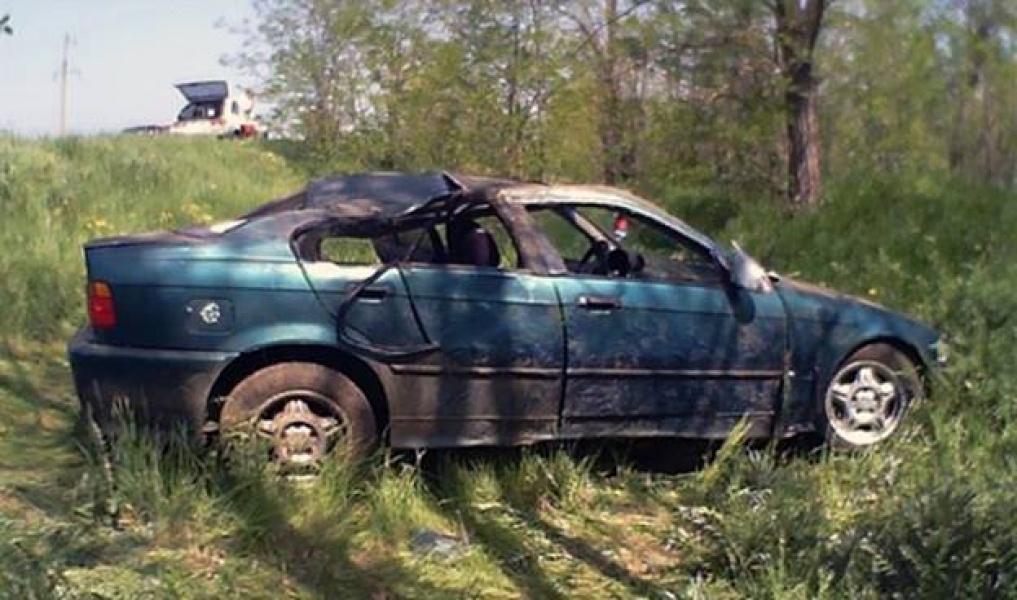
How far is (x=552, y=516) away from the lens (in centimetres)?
434

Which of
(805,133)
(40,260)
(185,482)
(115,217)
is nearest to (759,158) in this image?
(805,133)

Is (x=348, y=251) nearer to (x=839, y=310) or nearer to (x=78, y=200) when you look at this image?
(x=839, y=310)

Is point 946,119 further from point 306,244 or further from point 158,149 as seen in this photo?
point 306,244

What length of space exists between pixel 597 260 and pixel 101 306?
101 inches

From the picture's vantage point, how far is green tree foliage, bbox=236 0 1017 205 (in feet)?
39.8

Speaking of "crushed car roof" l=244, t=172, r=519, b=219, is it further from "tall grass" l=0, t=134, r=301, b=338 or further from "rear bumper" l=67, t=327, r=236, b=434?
"tall grass" l=0, t=134, r=301, b=338

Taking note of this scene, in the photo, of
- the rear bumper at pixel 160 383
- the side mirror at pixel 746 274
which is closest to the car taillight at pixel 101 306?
the rear bumper at pixel 160 383

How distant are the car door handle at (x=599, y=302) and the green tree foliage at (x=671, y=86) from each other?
309 inches

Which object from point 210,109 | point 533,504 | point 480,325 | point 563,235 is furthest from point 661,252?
point 210,109

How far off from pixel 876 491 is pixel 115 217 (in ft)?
31.1

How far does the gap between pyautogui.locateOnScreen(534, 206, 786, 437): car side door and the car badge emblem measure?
161 cm

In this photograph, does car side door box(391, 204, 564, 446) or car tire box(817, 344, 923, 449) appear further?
car tire box(817, 344, 923, 449)

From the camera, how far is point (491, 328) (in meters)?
Answer: 4.52

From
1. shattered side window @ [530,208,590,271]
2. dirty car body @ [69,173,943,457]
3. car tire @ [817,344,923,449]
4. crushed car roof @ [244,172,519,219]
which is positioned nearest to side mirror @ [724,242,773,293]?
dirty car body @ [69,173,943,457]
